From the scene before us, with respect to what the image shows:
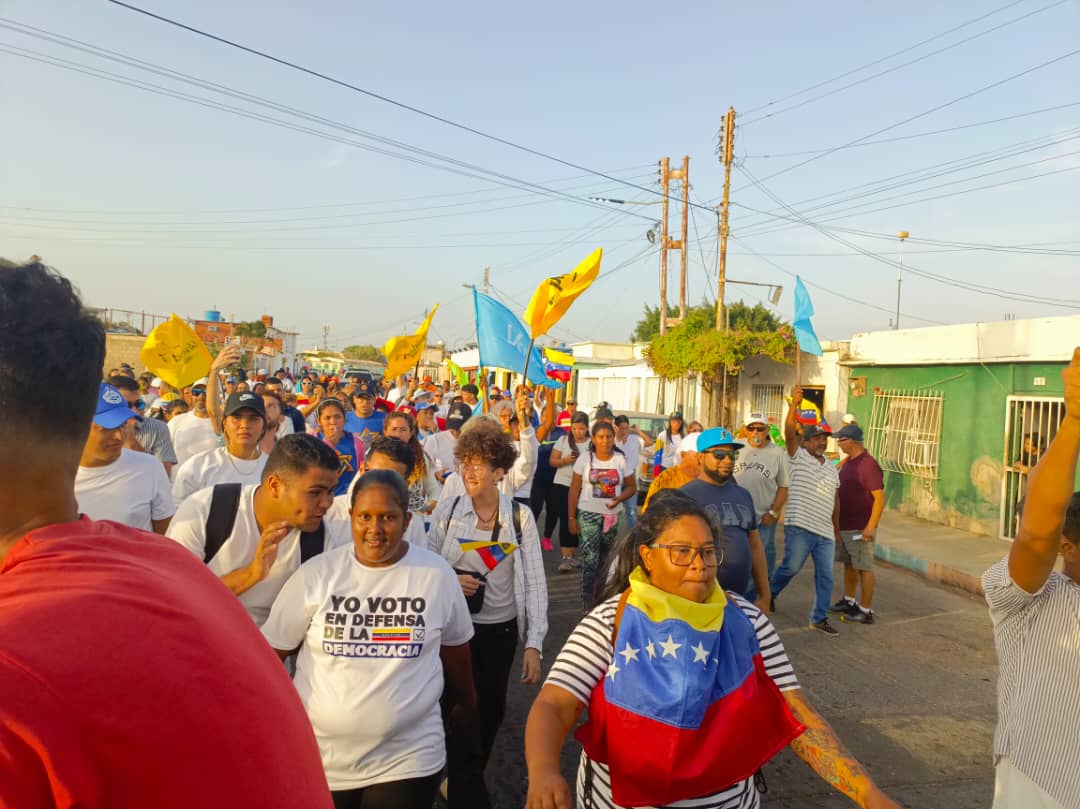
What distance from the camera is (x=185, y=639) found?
3.01ft

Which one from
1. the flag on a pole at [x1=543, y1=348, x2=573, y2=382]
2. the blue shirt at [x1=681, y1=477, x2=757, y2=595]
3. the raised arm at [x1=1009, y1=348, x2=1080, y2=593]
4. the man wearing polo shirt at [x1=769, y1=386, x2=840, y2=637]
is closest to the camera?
the raised arm at [x1=1009, y1=348, x2=1080, y2=593]

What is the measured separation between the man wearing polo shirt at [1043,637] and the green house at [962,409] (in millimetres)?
8942

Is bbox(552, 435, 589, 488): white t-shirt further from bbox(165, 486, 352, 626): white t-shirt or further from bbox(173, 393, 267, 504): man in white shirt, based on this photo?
bbox(165, 486, 352, 626): white t-shirt

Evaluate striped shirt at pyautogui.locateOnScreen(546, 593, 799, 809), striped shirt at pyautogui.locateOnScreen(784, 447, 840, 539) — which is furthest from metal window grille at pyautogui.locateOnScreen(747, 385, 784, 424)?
striped shirt at pyautogui.locateOnScreen(546, 593, 799, 809)

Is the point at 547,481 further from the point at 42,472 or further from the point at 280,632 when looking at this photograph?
the point at 42,472

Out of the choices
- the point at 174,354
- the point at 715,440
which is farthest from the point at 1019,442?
the point at 174,354

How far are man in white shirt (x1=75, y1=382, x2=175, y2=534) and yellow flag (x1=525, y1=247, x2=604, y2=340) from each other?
6.02 m

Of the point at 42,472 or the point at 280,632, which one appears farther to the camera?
the point at 280,632

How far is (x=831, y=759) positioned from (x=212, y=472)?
3869 mm

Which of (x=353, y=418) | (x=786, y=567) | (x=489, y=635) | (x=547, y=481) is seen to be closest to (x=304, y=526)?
(x=489, y=635)

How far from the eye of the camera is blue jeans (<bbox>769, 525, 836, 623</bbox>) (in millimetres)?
6969

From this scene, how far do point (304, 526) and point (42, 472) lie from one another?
2197 mm

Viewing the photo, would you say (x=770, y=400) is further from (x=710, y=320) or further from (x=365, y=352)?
(x=365, y=352)

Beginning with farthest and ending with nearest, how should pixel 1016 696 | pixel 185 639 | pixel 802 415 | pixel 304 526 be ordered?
pixel 802 415
pixel 304 526
pixel 1016 696
pixel 185 639
